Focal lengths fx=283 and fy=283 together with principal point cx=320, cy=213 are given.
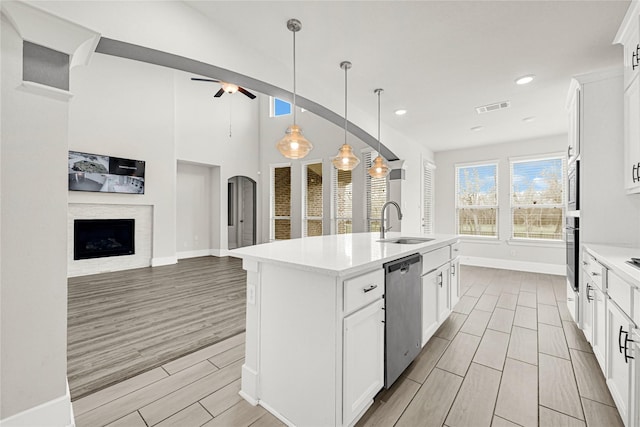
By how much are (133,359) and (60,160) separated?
163 centimetres

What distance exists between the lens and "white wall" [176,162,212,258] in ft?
23.0

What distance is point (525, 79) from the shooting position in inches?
125

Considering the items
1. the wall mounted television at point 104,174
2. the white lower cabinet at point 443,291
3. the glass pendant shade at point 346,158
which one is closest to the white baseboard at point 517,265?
the white lower cabinet at point 443,291

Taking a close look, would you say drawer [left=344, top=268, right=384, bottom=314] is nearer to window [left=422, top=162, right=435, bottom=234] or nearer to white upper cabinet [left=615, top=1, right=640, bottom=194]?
white upper cabinet [left=615, top=1, right=640, bottom=194]

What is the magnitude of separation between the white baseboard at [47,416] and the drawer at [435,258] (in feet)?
7.81

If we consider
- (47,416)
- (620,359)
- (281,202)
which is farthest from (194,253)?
(620,359)

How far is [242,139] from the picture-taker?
7.72 meters

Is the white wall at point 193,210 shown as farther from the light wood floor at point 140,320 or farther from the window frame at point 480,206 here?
the window frame at point 480,206

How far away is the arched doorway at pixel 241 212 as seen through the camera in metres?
8.15

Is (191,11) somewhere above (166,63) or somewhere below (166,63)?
above

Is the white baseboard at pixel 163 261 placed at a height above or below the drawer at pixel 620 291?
below

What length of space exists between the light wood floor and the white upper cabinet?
3.59m

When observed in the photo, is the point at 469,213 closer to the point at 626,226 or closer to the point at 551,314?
the point at 551,314

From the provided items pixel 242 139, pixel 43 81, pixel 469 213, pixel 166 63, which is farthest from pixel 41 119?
pixel 469 213
